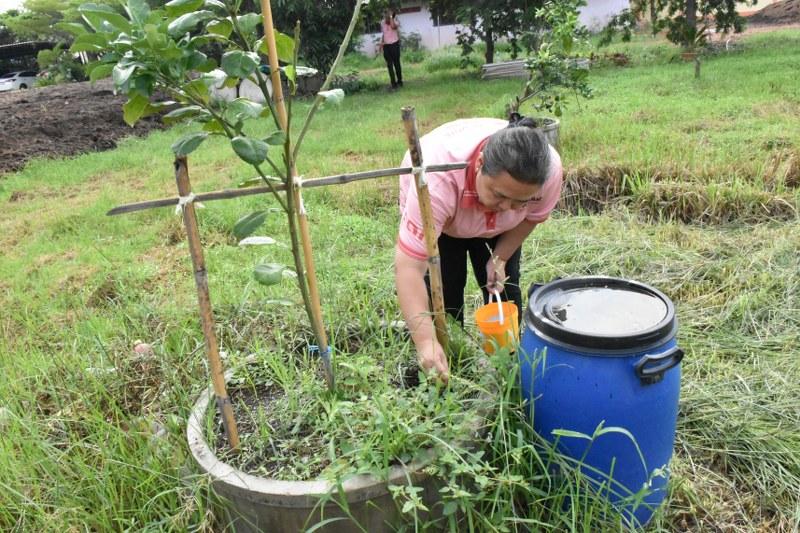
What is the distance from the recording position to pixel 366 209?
14.0 feet

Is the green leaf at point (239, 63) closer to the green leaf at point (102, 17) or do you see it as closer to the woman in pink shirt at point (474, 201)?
the green leaf at point (102, 17)

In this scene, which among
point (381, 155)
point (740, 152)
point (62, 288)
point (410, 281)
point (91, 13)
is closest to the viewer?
point (91, 13)

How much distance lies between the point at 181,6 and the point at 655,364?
1.32m

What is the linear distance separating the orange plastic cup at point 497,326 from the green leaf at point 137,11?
1.10 m

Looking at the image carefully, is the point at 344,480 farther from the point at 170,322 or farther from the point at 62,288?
the point at 62,288

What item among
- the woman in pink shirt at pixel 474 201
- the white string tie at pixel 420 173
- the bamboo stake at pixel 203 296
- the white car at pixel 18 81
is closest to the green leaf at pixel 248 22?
the bamboo stake at pixel 203 296

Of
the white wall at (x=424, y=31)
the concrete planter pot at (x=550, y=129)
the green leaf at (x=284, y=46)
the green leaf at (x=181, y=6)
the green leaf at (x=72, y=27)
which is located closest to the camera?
the green leaf at (x=72, y=27)

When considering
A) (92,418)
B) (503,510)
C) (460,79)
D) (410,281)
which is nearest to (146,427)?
(92,418)

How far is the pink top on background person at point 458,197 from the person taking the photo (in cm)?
172

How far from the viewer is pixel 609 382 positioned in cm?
142

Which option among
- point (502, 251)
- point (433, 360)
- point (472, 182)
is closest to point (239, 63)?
point (472, 182)

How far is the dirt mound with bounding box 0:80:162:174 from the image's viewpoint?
304 inches

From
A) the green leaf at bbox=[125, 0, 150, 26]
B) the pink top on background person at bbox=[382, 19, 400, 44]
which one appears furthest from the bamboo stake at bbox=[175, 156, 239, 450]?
the pink top on background person at bbox=[382, 19, 400, 44]

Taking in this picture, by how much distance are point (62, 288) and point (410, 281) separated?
2.61 m
